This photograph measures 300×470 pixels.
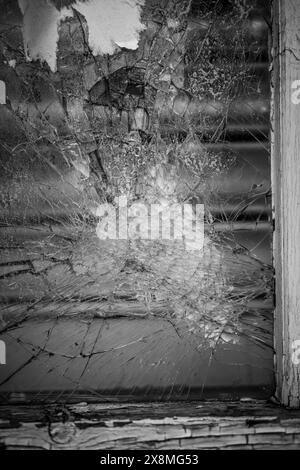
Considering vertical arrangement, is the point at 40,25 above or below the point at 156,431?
above

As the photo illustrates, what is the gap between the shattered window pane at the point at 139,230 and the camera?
1380 millimetres

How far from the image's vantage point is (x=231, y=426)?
128cm

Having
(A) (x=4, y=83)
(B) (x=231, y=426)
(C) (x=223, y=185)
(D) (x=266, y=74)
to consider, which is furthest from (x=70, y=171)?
(B) (x=231, y=426)

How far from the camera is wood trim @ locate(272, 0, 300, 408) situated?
1.30 metres

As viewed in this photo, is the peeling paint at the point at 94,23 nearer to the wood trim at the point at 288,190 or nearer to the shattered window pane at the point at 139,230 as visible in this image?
the shattered window pane at the point at 139,230

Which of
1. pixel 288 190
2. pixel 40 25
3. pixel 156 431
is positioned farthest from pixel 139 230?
pixel 40 25

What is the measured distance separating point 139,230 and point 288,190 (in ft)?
1.78

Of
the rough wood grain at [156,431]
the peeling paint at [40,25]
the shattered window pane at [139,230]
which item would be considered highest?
the peeling paint at [40,25]

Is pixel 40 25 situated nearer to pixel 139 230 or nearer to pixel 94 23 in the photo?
pixel 94 23

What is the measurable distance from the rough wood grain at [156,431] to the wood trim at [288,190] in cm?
11

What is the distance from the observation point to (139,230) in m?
Answer: 1.40

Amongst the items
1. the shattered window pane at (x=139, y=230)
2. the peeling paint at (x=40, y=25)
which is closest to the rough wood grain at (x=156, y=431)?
the shattered window pane at (x=139, y=230)

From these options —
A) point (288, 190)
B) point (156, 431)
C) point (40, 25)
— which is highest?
point (40, 25)

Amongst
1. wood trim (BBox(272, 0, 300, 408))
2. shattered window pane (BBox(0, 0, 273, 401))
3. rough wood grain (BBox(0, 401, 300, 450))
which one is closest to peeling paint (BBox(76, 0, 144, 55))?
shattered window pane (BBox(0, 0, 273, 401))
